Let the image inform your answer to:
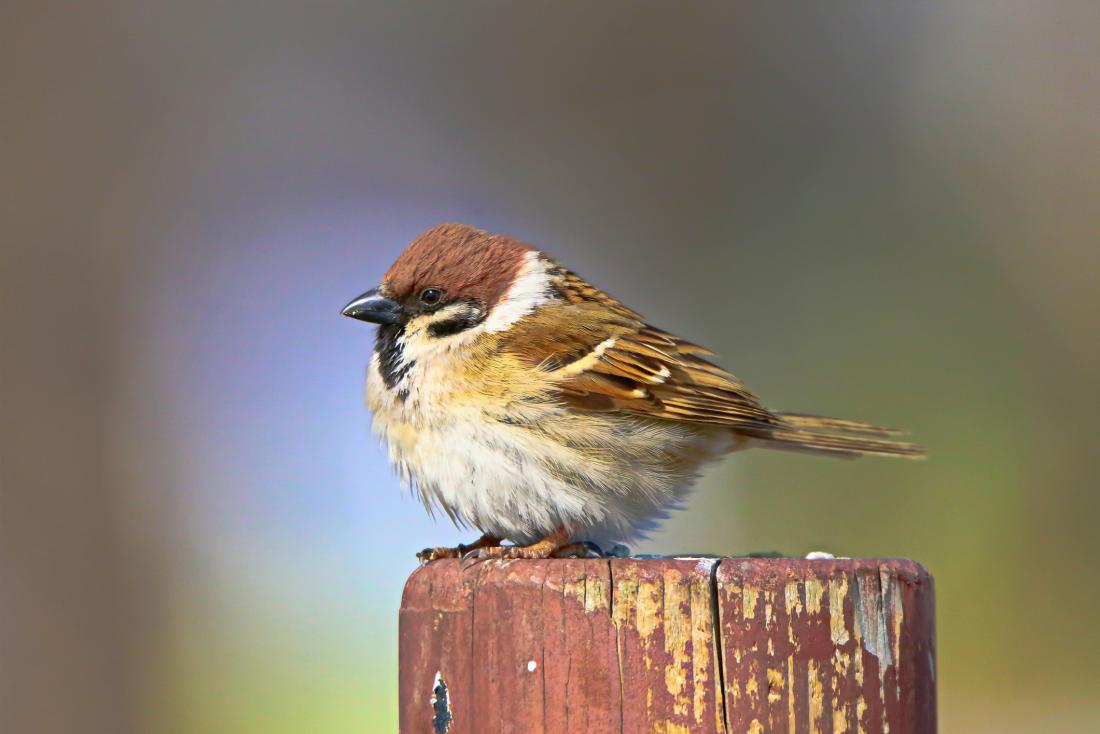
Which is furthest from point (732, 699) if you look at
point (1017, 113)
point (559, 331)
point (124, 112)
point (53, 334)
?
point (1017, 113)

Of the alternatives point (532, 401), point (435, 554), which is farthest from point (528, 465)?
point (435, 554)

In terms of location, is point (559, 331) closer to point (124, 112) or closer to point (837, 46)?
point (124, 112)

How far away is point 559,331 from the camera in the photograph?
3.56 m

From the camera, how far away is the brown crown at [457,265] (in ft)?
11.9

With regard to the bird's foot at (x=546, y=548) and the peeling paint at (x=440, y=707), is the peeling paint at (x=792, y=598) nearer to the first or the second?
the peeling paint at (x=440, y=707)

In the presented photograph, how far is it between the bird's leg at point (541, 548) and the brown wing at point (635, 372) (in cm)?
36

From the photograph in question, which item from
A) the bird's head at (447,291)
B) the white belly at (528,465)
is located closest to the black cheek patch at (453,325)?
the bird's head at (447,291)

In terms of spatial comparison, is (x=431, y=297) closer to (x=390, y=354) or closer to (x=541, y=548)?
(x=390, y=354)

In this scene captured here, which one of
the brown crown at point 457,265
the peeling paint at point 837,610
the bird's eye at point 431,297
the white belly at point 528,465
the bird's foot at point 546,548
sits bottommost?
the peeling paint at point 837,610

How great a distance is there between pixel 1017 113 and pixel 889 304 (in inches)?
77.5

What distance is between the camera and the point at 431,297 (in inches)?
143

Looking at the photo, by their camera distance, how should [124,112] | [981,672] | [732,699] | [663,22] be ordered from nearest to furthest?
1. [732,699]
2. [981,672]
3. [124,112]
4. [663,22]

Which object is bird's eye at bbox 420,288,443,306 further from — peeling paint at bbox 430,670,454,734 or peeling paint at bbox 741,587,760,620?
peeling paint at bbox 741,587,760,620

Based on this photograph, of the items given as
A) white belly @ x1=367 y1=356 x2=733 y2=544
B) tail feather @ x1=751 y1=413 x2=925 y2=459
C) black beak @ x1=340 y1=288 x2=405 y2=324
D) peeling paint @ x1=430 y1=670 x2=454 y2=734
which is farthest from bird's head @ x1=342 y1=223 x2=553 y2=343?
peeling paint @ x1=430 y1=670 x2=454 y2=734
